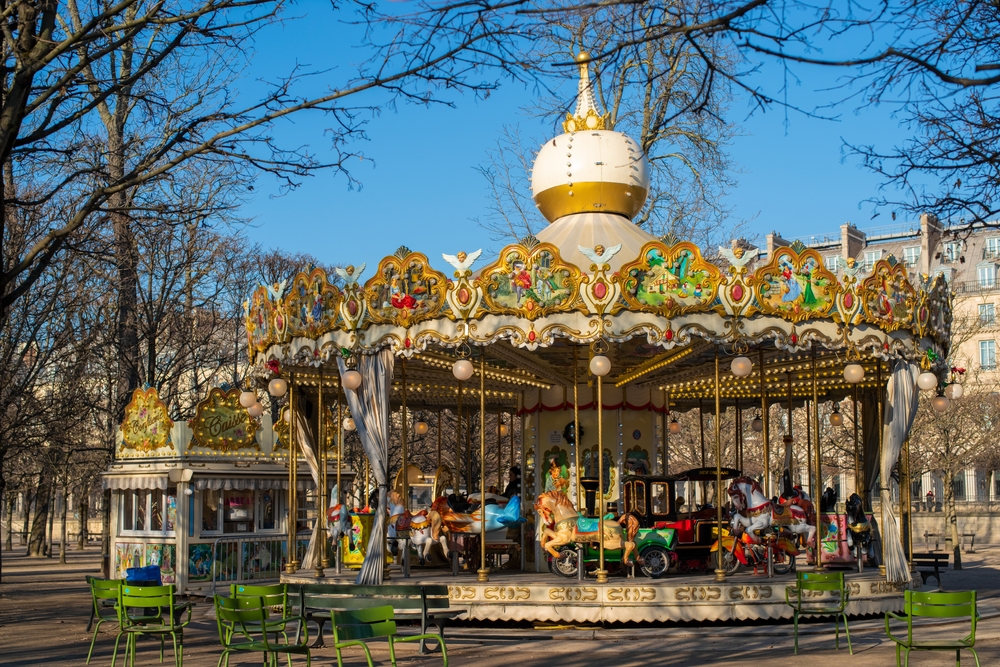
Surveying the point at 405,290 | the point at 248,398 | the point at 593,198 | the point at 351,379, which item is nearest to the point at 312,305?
the point at 351,379

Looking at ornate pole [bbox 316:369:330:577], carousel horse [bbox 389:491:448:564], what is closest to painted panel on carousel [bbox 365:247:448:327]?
ornate pole [bbox 316:369:330:577]

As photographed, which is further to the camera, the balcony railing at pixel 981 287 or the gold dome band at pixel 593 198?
the balcony railing at pixel 981 287

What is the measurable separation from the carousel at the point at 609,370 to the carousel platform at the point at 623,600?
0.03m

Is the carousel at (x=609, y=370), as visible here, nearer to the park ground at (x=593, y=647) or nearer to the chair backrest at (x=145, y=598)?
the park ground at (x=593, y=647)

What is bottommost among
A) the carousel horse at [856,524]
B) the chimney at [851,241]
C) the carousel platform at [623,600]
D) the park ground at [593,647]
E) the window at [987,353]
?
the park ground at [593,647]

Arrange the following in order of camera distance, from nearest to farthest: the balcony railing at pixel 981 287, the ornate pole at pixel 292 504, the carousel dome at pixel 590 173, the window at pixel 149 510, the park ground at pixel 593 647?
the park ground at pixel 593 647, the ornate pole at pixel 292 504, the carousel dome at pixel 590 173, the window at pixel 149 510, the balcony railing at pixel 981 287

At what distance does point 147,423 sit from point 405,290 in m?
10.1

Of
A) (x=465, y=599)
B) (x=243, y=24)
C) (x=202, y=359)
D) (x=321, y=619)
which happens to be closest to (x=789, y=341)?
(x=465, y=599)

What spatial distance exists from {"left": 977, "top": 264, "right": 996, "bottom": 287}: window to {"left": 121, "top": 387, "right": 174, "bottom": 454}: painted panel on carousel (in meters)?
52.9

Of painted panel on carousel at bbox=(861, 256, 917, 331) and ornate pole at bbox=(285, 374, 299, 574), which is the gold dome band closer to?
painted panel on carousel at bbox=(861, 256, 917, 331)

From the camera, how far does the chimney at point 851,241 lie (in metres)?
69.9

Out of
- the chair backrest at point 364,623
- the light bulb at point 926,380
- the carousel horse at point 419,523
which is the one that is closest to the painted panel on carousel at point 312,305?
the carousel horse at point 419,523

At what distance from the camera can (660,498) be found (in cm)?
1684

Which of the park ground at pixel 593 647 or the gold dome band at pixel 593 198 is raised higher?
the gold dome band at pixel 593 198
